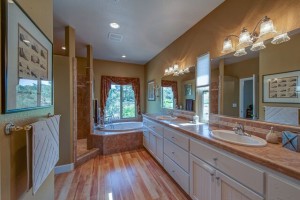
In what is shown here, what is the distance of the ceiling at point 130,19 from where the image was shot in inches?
77.7

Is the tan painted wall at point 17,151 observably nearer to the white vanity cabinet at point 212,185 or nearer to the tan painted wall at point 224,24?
the white vanity cabinet at point 212,185

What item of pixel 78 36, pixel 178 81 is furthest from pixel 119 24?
pixel 178 81

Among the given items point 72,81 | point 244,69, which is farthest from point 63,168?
point 244,69

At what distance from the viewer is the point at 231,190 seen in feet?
3.80

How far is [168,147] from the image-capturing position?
2283 mm

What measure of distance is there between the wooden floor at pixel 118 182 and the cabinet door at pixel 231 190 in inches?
31.2

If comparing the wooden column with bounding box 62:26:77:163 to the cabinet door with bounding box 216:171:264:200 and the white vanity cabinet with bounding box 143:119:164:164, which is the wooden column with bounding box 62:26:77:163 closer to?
the white vanity cabinet with bounding box 143:119:164:164

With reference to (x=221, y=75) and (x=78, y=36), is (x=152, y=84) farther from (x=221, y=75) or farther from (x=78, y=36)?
(x=221, y=75)

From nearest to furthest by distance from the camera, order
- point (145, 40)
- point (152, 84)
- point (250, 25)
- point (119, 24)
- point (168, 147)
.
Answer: point (250, 25) < point (168, 147) < point (119, 24) < point (145, 40) < point (152, 84)

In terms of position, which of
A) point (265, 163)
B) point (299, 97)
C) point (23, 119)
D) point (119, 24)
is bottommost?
point (265, 163)

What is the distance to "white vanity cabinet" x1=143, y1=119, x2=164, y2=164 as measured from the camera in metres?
2.60

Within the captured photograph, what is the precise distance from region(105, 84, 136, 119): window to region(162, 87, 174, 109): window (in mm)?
1623

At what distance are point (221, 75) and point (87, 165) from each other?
277cm

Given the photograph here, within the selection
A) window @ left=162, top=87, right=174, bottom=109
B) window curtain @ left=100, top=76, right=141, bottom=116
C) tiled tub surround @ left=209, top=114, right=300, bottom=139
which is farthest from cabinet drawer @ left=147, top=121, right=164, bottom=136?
window curtain @ left=100, top=76, right=141, bottom=116
